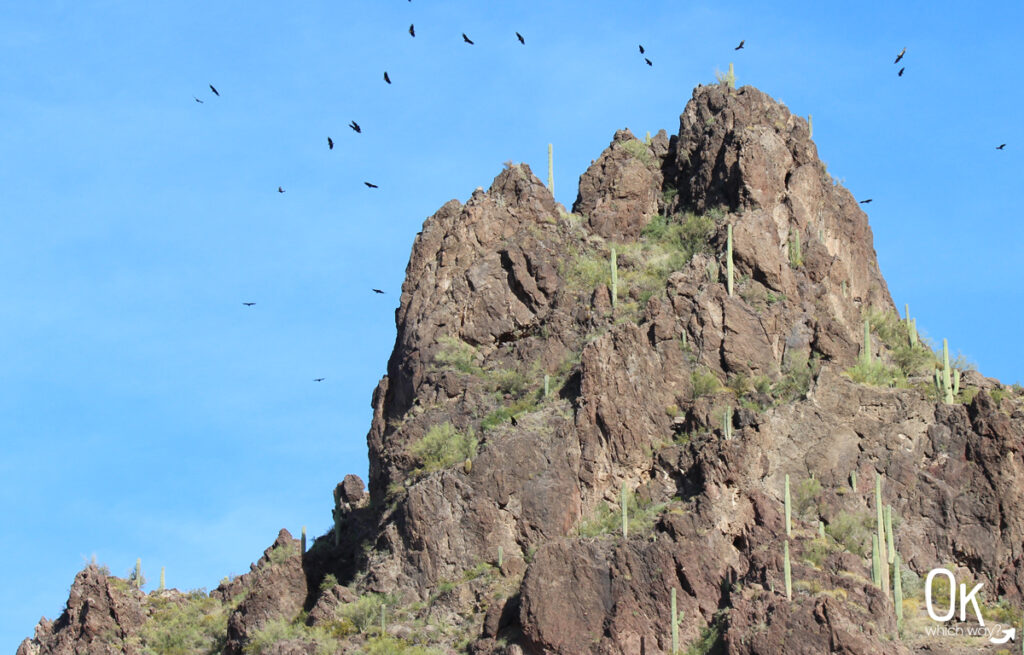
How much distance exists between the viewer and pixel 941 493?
8794 centimetres

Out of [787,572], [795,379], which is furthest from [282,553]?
[787,572]

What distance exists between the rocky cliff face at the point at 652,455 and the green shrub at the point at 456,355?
0.13 metres

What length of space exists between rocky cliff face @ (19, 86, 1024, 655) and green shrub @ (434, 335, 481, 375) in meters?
0.13

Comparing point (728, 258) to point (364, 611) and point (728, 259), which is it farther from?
point (364, 611)

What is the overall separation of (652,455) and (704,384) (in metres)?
3.63

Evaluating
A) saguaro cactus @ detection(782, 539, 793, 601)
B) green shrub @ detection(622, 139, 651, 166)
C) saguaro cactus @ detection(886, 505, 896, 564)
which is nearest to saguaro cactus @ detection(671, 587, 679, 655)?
saguaro cactus @ detection(782, 539, 793, 601)

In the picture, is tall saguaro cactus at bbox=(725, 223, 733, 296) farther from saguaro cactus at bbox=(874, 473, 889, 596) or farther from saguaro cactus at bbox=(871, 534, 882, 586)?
saguaro cactus at bbox=(871, 534, 882, 586)

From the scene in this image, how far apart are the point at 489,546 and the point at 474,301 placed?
13.3 meters

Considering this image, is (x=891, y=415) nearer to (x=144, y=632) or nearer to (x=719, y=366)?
(x=719, y=366)

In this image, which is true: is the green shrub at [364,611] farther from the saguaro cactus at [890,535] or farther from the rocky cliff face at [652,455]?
the saguaro cactus at [890,535]

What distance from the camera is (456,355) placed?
9581cm

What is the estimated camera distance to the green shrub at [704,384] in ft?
299

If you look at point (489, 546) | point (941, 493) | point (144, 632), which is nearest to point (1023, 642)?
point (941, 493)

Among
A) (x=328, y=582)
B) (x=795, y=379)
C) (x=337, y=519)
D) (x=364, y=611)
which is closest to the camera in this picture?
(x=364, y=611)
